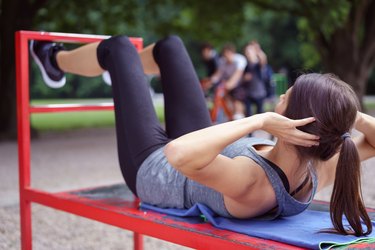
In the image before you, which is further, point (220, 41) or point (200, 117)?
point (220, 41)

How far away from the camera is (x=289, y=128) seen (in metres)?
1.62

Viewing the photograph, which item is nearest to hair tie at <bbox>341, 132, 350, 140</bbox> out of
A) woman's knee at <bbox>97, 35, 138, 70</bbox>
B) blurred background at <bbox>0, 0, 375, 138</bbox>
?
woman's knee at <bbox>97, 35, 138, 70</bbox>

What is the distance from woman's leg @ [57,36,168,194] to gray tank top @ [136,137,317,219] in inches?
2.5

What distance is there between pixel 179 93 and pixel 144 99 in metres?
0.21

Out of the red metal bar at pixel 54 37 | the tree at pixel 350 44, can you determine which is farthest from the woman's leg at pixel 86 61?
the tree at pixel 350 44

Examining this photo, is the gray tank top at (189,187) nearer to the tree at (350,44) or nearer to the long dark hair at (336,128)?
the long dark hair at (336,128)

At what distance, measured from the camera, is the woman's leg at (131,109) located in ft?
7.38

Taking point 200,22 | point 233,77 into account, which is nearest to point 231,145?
point 233,77

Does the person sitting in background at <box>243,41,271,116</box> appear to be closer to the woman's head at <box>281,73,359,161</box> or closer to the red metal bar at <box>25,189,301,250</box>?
the red metal bar at <box>25,189,301,250</box>

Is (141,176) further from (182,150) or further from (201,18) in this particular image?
(201,18)

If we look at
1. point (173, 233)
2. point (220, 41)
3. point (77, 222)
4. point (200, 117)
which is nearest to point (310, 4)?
point (220, 41)

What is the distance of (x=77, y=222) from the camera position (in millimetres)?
3639

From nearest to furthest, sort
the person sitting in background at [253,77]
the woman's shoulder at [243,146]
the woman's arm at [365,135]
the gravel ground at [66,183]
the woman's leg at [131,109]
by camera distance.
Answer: the woman's shoulder at [243,146] → the woman's arm at [365,135] → the woman's leg at [131,109] → the gravel ground at [66,183] → the person sitting in background at [253,77]

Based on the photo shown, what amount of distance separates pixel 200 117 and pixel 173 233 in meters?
0.71
